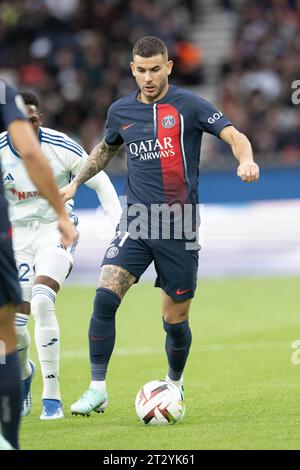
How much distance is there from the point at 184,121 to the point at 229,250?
9815 mm

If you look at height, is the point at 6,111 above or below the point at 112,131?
below

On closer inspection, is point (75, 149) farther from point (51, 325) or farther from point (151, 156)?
point (51, 325)

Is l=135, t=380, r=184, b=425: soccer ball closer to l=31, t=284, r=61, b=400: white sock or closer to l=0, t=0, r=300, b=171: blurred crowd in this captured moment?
l=31, t=284, r=61, b=400: white sock

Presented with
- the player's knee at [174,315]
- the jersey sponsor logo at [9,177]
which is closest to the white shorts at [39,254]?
the jersey sponsor logo at [9,177]

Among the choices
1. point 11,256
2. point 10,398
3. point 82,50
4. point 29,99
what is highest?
point 82,50

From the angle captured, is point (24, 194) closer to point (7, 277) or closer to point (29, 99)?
point (29, 99)

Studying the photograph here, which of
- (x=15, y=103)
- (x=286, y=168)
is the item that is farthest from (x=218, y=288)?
(x=15, y=103)

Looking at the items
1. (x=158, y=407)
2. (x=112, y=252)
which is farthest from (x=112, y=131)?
(x=158, y=407)

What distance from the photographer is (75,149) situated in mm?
8062

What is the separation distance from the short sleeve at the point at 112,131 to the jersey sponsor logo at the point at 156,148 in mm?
257

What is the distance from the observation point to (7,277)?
5387 mm

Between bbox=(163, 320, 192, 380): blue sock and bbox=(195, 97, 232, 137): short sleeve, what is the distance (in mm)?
1313

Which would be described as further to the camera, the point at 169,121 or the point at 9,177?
the point at 9,177

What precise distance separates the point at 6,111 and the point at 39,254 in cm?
260
